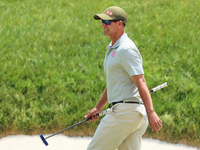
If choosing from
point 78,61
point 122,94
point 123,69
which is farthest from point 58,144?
point 123,69

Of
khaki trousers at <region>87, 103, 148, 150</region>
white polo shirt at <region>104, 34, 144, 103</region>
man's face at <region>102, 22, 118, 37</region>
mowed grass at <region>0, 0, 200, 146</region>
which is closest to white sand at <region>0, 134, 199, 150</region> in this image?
mowed grass at <region>0, 0, 200, 146</region>

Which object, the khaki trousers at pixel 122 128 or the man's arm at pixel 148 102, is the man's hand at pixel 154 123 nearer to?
the man's arm at pixel 148 102

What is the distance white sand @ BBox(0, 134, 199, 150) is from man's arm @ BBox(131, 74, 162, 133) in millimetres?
3002

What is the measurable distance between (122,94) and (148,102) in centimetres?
33

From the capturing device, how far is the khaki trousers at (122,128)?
3486 mm

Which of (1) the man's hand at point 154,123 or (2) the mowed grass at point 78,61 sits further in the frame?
(2) the mowed grass at point 78,61

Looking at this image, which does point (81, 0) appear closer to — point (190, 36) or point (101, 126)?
point (190, 36)

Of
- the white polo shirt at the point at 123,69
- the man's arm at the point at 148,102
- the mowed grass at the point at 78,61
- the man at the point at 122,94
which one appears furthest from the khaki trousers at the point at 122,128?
the mowed grass at the point at 78,61

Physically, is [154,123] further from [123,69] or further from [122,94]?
[123,69]

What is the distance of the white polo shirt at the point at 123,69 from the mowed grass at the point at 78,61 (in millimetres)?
3089

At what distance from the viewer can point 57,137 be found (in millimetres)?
6348

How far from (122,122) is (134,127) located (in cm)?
15

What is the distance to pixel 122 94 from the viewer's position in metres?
3.49

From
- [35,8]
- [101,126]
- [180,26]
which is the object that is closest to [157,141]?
[101,126]
